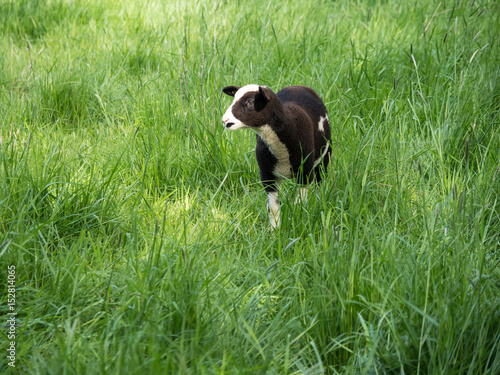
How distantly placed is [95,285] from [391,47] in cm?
345

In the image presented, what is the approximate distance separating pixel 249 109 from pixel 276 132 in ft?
0.77

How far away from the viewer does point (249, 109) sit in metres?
2.59

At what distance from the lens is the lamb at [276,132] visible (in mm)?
2600

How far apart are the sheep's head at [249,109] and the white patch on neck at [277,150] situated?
0.07m

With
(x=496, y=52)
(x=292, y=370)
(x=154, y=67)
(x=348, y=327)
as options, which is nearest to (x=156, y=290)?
(x=292, y=370)

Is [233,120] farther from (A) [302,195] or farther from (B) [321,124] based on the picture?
(B) [321,124]

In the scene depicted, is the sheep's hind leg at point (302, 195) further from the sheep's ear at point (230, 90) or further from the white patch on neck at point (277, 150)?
the sheep's ear at point (230, 90)

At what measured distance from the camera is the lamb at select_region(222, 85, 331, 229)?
2.60 m

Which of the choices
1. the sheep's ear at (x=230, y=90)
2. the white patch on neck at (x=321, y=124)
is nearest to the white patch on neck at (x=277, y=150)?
the sheep's ear at (x=230, y=90)

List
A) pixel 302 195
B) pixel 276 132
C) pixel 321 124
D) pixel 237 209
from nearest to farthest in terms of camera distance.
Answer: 1. pixel 276 132
2. pixel 302 195
3. pixel 237 209
4. pixel 321 124

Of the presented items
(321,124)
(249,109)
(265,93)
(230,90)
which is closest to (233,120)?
(249,109)

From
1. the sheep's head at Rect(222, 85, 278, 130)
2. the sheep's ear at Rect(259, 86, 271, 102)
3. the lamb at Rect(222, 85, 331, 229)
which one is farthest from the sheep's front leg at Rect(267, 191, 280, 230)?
the sheep's ear at Rect(259, 86, 271, 102)

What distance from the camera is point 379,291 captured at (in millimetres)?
1916

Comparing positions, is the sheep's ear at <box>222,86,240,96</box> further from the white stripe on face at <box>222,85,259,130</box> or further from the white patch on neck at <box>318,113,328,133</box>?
the white patch on neck at <box>318,113,328,133</box>
